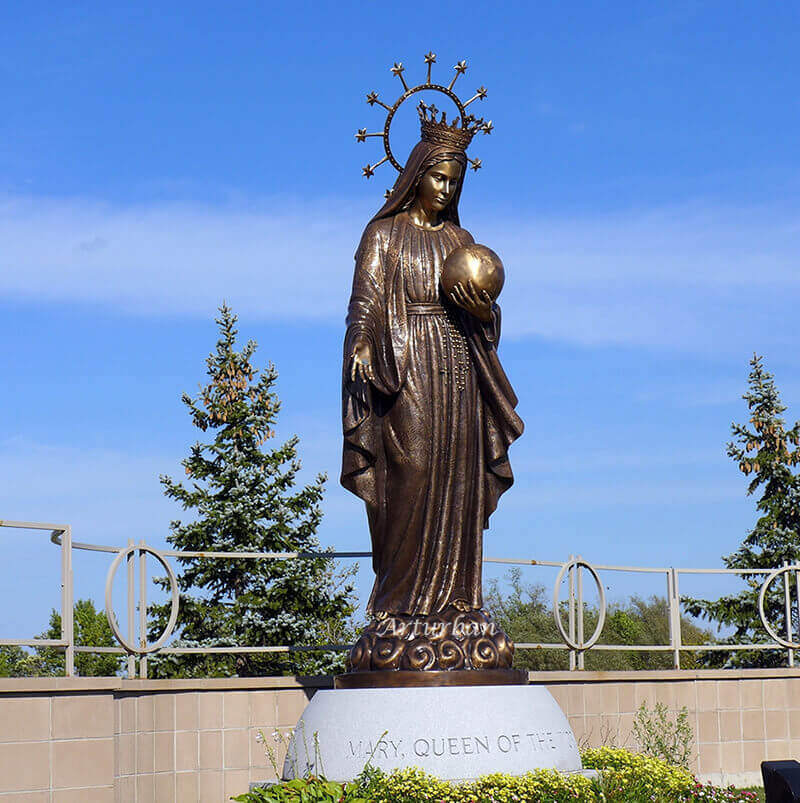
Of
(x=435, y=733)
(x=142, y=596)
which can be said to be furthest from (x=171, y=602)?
(x=435, y=733)

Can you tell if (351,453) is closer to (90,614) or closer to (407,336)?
(407,336)

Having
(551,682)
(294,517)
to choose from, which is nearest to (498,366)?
(551,682)

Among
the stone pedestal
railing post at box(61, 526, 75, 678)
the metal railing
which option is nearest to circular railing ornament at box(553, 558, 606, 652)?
the metal railing

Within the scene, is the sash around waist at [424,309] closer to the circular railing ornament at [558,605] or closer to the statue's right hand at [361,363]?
the statue's right hand at [361,363]

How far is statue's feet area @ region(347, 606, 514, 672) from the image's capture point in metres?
8.66

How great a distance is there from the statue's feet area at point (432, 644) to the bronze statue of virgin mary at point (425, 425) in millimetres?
11

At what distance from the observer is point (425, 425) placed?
9.15m

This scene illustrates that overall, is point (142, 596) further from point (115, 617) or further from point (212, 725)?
point (212, 725)

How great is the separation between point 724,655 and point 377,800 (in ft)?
48.1

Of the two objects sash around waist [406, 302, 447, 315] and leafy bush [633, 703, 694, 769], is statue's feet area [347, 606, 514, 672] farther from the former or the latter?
leafy bush [633, 703, 694, 769]

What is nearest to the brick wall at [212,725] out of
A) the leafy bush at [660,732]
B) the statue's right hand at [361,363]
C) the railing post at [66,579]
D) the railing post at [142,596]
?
the leafy bush at [660,732]

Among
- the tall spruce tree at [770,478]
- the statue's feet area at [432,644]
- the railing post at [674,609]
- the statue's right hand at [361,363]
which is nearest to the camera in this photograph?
the statue's feet area at [432,644]

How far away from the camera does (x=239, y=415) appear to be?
22.4m

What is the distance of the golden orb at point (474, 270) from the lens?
9.14m
